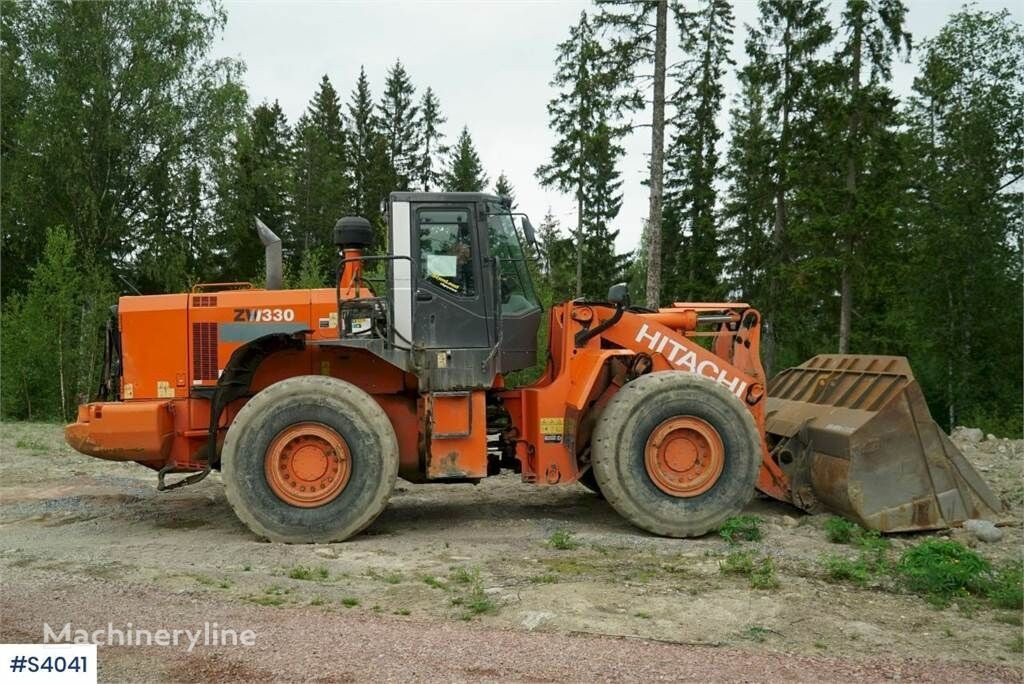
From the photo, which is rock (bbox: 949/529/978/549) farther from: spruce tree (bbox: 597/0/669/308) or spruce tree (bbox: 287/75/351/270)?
spruce tree (bbox: 287/75/351/270)

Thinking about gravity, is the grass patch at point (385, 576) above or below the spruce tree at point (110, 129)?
below

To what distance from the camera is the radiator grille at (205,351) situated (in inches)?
306

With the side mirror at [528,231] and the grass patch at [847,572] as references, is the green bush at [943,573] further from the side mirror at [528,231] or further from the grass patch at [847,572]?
the side mirror at [528,231]

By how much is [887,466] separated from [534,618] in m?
3.80

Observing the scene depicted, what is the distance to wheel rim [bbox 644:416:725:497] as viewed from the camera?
7.45m

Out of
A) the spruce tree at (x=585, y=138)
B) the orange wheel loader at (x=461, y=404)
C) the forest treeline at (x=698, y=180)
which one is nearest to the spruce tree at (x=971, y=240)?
the forest treeline at (x=698, y=180)

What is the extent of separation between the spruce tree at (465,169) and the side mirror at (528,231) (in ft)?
102

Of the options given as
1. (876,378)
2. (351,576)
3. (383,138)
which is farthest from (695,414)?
(383,138)

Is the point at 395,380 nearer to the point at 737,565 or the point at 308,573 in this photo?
the point at 308,573

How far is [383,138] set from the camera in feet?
131

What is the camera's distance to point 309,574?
241 inches

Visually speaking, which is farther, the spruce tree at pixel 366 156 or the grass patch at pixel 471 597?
the spruce tree at pixel 366 156

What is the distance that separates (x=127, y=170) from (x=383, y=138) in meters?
15.2

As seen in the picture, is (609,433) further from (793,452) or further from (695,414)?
(793,452)
